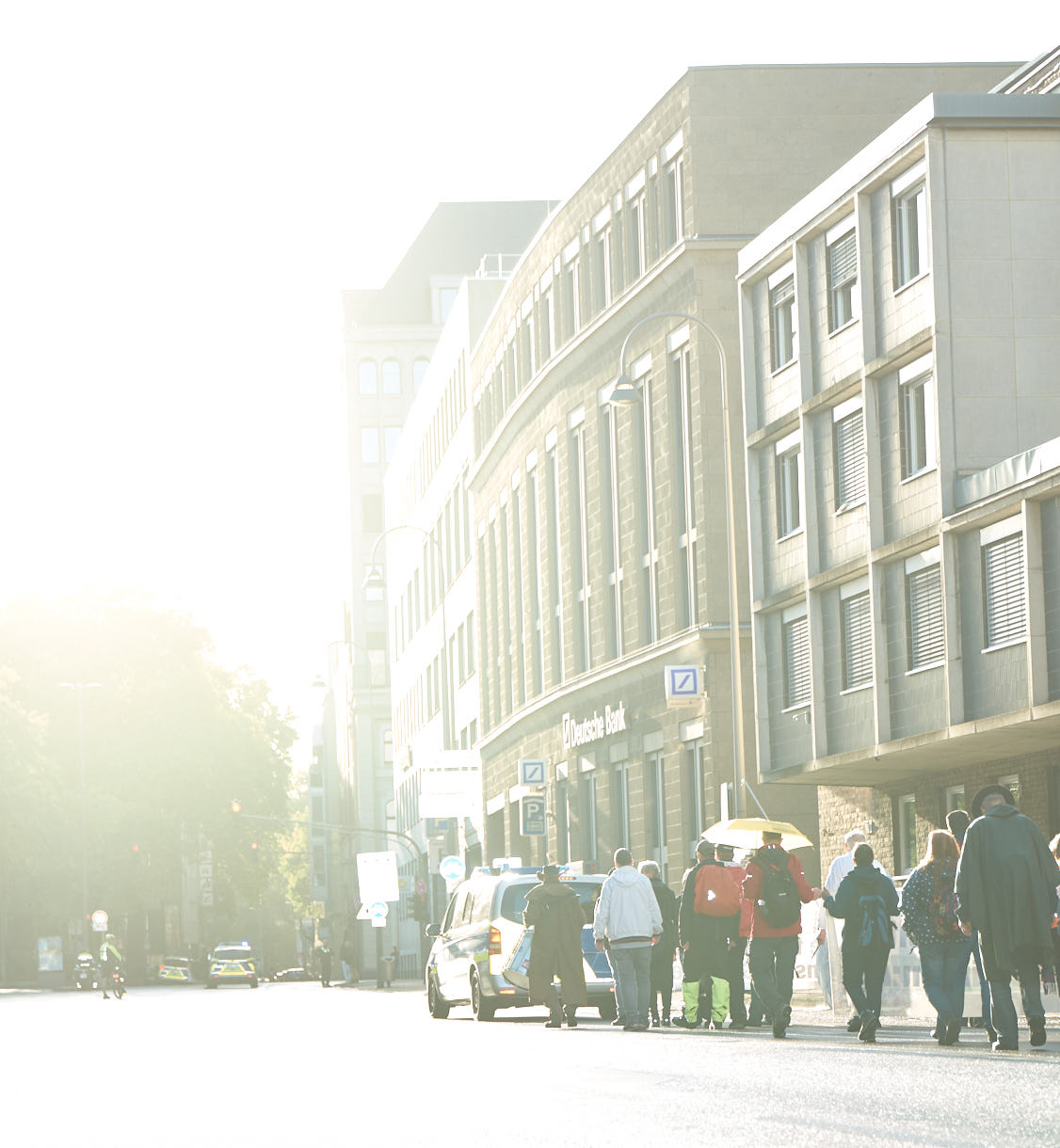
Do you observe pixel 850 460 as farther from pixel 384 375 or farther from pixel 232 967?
pixel 384 375

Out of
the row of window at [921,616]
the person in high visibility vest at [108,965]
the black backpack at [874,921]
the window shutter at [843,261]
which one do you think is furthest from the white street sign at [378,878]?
the black backpack at [874,921]

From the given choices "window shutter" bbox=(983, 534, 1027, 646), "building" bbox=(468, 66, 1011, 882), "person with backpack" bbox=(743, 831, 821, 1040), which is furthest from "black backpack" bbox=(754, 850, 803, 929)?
"building" bbox=(468, 66, 1011, 882)

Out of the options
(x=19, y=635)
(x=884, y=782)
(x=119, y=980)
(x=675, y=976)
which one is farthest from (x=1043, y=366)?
(x=19, y=635)

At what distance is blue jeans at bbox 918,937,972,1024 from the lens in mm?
17516

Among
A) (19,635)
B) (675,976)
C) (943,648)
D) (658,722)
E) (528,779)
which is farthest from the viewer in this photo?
(19,635)

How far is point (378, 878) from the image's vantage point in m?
69.3

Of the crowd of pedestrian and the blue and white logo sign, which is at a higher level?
the blue and white logo sign

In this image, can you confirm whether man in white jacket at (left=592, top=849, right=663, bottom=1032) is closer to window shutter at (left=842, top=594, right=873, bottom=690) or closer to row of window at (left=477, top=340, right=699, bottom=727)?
window shutter at (left=842, top=594, right=873, bottom=690)

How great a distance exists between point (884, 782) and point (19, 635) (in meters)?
47.8

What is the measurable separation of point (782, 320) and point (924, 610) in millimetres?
7369

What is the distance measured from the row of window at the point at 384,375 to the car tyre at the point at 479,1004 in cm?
9091

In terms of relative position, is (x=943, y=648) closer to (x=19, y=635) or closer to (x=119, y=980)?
(x=119, y=980)

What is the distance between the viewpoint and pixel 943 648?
102 feet

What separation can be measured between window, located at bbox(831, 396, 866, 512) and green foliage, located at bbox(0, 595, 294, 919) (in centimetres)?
4242
